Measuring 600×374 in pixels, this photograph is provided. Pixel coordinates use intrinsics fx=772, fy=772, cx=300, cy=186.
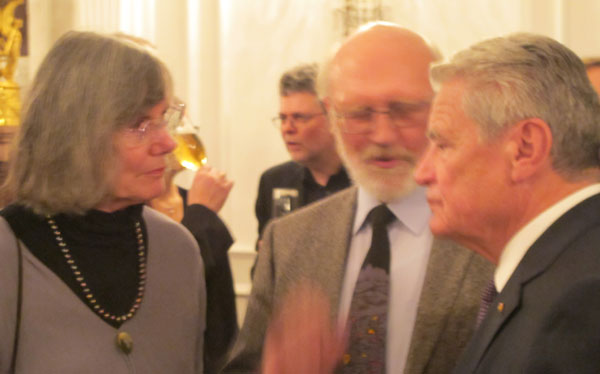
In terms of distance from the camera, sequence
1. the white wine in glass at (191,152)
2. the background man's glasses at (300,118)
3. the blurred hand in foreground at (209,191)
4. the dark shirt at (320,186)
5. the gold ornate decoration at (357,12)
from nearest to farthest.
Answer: the blurred hand in foreground at (209,191)
the white wine in glass at (191,152)
the dark shirt at (320,186)
the background man's glasses at (300,118)
the gold ornate decoration at (357,12)

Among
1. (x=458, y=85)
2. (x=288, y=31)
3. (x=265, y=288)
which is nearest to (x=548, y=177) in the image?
(x=458, y=85)

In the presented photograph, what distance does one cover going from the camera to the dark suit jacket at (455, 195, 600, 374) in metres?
1.17

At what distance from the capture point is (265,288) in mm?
1998

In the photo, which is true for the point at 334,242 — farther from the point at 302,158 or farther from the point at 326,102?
the point at 302,158

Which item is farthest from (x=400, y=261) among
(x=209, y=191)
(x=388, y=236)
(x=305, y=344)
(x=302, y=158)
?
(x=302, y=158)

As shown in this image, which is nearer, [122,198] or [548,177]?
[548,177]

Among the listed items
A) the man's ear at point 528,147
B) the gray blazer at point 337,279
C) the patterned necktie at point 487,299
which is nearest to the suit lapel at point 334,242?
the gray blazer at point 337,279

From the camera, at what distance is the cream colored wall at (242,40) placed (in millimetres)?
5309

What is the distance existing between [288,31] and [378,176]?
3.95 metres

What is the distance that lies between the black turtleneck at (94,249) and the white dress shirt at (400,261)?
0.54 m

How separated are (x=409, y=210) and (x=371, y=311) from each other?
11.6 inches

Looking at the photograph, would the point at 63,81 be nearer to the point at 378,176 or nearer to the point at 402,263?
the point at 378,176

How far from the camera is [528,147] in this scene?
1394 millimetres

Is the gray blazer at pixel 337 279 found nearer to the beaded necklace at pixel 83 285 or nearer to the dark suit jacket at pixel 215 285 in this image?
the beaded necklace at pixel 83 285
